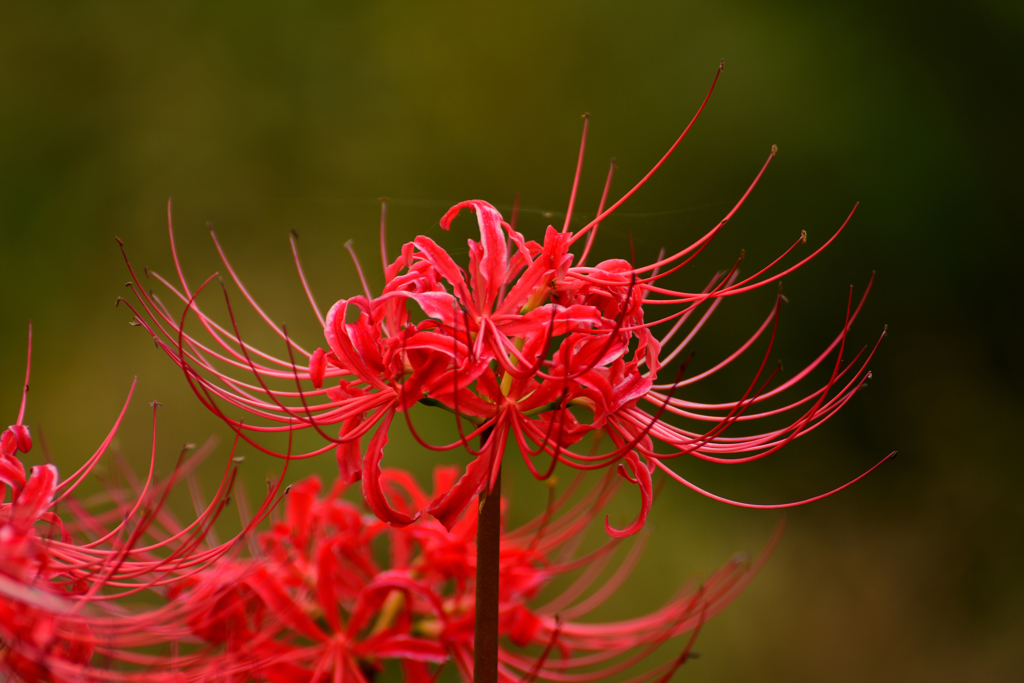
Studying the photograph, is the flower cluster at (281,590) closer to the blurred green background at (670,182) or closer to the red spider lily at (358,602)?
the red spider lily at (358,602)

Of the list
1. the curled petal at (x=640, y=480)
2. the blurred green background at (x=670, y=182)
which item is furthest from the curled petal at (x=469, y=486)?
the blurred green background at (x=670, y=182)

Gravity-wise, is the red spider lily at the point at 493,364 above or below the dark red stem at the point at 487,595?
above

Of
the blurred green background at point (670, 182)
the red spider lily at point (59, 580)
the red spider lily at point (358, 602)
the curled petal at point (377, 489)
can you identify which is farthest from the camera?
the blurred green background at point (670, 182)

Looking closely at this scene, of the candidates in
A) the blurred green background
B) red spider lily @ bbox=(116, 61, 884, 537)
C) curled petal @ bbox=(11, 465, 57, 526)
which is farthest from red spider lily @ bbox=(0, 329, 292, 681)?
the blurred green background

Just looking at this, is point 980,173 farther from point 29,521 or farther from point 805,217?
point 29,521

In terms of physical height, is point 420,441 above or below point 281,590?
above

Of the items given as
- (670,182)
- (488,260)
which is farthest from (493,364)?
(670,182)

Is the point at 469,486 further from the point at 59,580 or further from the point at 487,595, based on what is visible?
the point at 59,580

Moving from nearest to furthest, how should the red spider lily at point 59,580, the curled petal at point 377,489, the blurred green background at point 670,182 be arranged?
1. the red spider lily at point 59,580
2. the curled petal at point 377,489
3. the blurred green background at point 670,182
